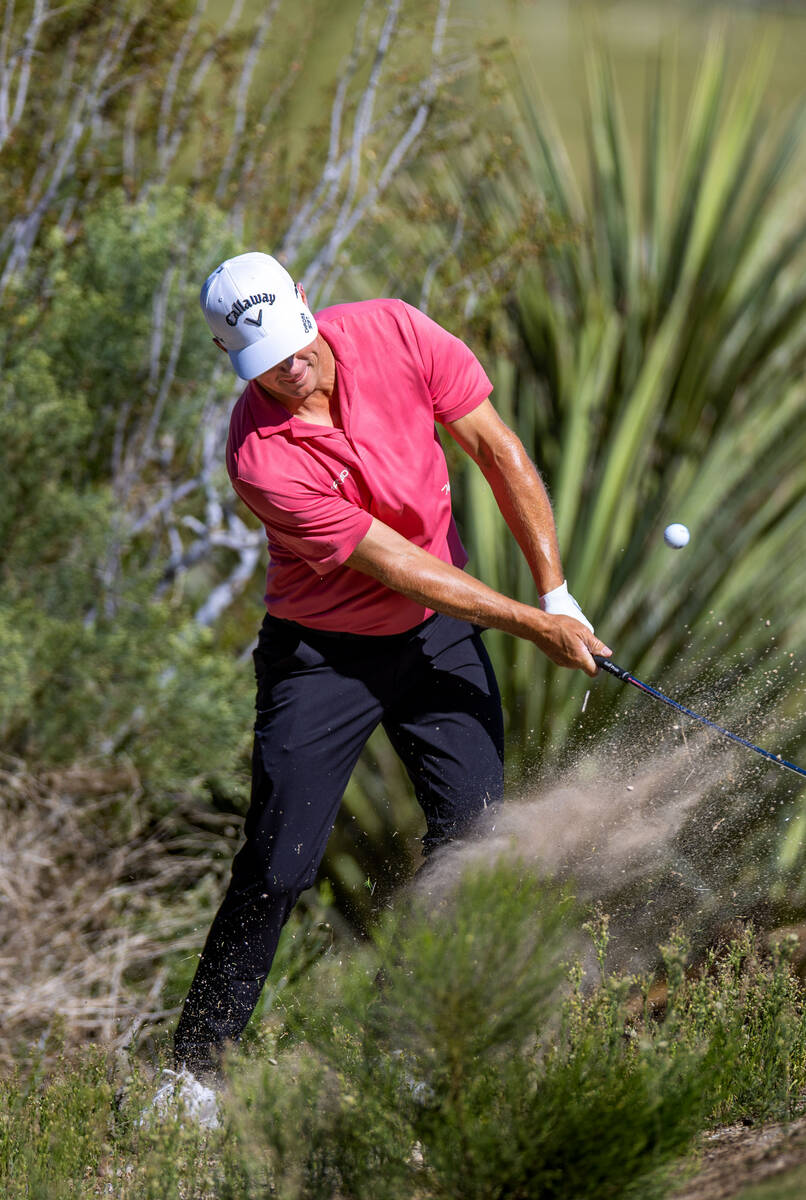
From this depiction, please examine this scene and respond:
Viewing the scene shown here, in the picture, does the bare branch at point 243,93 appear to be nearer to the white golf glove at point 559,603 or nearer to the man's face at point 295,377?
the man's face at point 295,377

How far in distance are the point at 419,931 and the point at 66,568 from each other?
3399mm

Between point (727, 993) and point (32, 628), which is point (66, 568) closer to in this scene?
point (32, 628)

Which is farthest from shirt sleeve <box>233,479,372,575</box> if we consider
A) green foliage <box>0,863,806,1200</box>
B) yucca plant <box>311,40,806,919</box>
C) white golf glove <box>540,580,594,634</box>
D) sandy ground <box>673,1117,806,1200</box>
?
sandy ground <box>673,1117,806,1200</box>

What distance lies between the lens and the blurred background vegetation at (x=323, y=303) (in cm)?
431

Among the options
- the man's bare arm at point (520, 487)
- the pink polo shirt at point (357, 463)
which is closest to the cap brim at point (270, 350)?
the pink polo shirt at point (357, 463)

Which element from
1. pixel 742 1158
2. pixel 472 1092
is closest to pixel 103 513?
pixel 472 1092

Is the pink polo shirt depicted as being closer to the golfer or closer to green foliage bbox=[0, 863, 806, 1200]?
the golfer

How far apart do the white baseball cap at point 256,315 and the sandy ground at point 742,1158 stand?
1.94 metres

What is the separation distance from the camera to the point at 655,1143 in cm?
207

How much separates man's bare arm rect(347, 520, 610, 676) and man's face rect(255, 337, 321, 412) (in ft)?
1.21

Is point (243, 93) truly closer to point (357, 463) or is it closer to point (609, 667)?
point (357, 463)

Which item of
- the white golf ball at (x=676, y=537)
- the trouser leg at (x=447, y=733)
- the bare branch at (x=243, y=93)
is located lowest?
the trouser leg at (x=447, y=733)

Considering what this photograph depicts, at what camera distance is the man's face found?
2900mm

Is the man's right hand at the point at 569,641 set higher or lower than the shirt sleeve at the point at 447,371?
lower
